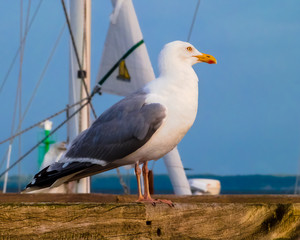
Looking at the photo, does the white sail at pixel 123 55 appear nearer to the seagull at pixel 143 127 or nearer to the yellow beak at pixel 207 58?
the yellow beak at pixel 207 58

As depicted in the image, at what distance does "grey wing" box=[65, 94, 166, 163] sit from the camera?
10.8ft

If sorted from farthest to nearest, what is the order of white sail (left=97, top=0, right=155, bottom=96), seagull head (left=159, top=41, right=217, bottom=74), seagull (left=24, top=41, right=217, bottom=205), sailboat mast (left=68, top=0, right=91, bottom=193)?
white sail (left=97, top=0, right=155, bottom=96) < sailboat mast (left=68, top=0, right=91, bottom=193) < seagull head (left=159, top=41, right=217, bottom=74) < seagull (left=24, top=41, right=217, bottom=205)

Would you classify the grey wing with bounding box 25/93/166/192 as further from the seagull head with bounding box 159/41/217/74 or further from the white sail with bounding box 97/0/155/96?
the white sail with bounding box 97/0/155/96

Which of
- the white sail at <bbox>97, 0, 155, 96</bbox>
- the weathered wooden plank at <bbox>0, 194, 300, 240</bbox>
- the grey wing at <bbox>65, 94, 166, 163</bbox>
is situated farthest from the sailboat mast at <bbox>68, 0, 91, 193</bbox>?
the weathered wooden plank at <bbox>0, 194, 300, 240</bbox>

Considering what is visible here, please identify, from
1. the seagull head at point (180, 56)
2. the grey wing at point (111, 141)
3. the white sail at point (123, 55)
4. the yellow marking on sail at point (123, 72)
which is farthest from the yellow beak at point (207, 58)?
the yellow marking on sail at point (123, 72)

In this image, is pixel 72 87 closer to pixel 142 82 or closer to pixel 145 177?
pixel 142 82

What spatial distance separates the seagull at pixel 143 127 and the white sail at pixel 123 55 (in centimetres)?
727

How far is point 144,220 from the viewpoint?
2020 mm

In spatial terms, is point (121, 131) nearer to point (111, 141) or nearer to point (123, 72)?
point (111, 141)

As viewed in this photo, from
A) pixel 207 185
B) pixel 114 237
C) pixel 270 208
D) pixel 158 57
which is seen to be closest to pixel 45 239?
pixel 114 237

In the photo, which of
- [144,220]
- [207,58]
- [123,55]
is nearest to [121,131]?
[207,58]

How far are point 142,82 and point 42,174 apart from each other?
748 cm

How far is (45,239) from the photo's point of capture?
187cm

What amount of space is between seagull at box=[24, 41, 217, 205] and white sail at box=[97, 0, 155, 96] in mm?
7266
